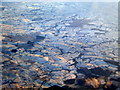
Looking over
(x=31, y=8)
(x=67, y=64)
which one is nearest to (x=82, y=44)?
(x=67, y=64)

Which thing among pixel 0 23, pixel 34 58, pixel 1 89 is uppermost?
pixel 0 23

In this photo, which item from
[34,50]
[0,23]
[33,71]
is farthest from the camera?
[0,23]

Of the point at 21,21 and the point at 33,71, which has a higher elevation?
the point at 21,21

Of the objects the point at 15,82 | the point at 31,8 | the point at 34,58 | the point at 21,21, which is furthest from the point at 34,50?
the point at 31,8

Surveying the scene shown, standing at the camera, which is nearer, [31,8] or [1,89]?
[1,89]

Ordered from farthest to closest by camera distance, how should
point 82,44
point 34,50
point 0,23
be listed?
point 0,23
point 82,44
point 34,50

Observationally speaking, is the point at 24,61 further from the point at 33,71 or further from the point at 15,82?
the point at 15,82
